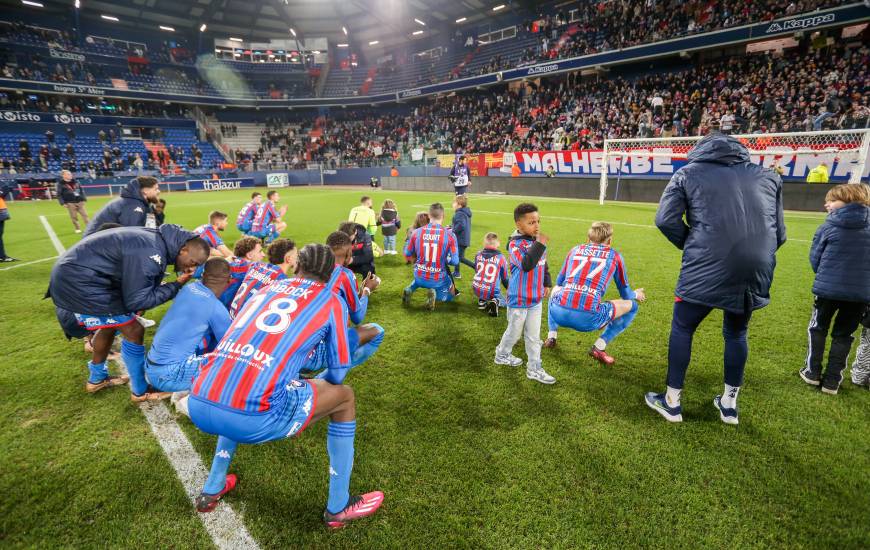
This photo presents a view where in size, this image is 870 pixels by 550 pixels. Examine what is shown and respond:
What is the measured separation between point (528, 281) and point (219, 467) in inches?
123

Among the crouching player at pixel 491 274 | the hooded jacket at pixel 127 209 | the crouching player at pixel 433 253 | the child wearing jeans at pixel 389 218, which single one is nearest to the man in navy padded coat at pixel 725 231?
the crouching player at pixel 491 274

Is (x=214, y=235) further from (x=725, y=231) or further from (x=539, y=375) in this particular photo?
(x=725, y=231)

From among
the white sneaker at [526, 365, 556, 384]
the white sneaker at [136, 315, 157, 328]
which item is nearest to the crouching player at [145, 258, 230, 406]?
the white sneaker at [136, 315, 157, 328]

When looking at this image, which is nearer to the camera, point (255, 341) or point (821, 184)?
point (255, 341)

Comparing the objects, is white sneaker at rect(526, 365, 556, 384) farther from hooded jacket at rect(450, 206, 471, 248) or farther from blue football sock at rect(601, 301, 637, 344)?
hooded jacket at rect(450, 206, 471, 248)

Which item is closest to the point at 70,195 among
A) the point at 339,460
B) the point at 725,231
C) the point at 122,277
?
the point at 122,277

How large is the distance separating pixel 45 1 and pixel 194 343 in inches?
2183

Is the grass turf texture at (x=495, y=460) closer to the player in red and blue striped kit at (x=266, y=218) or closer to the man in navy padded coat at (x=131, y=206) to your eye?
the man in navy padded coat at (x=131, y=206)

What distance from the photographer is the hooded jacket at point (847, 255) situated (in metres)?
3.77

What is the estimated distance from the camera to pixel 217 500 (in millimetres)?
2863

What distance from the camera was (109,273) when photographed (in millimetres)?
3709

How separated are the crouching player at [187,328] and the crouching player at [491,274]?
3.64m

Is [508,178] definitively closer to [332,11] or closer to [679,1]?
[679,1]

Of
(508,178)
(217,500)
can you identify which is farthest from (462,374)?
(508,178)
